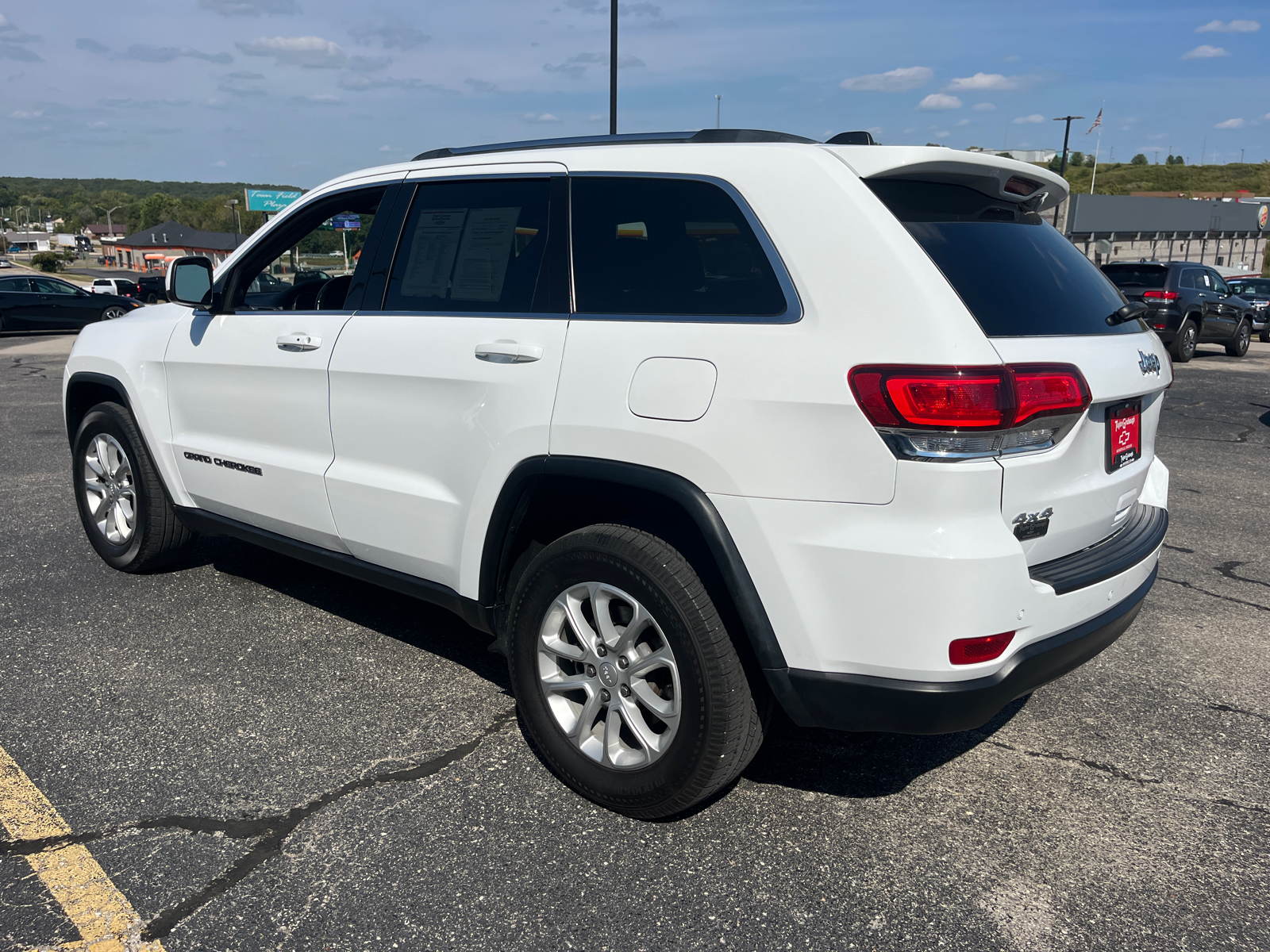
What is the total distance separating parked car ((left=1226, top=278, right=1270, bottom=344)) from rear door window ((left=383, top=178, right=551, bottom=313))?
22.3 metres

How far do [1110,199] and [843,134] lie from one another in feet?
170

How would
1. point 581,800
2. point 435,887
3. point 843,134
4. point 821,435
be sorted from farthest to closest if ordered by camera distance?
point 581,800 < point 843,134 < point 435,887 < point 821,435

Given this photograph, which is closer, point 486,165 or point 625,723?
point 625,723

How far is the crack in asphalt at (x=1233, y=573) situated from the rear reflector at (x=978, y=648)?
362 centimetres

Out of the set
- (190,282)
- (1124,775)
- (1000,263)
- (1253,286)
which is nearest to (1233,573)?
(1124,775)

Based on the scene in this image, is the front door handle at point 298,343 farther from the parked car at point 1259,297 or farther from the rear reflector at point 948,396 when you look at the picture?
the parked car at point 1259,297

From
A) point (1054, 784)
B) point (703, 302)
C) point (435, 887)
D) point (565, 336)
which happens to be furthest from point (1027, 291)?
point (435, 887)

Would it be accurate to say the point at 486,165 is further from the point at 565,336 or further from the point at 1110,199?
the point at 1110,199

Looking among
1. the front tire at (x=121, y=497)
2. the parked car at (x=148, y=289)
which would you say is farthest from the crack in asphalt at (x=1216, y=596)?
the parked car at (x=148, y=289)

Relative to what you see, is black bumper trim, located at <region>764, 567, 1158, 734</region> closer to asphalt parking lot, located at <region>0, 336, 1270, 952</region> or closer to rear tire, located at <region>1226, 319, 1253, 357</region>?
asphalt parking lot, located at <region>0, 336, 1270, 952</region>

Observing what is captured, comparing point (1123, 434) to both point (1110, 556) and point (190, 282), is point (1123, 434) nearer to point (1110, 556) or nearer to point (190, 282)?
point (1110, 556)

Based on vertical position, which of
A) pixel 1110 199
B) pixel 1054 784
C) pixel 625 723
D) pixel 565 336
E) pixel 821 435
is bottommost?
pixel 1054 784

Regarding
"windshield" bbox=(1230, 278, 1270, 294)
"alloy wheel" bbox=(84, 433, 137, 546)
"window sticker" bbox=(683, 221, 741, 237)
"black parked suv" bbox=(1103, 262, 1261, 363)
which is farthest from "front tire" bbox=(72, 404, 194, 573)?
"windshield" bbox=(1230, 278, 1270, 294)

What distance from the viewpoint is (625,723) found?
2.85m
